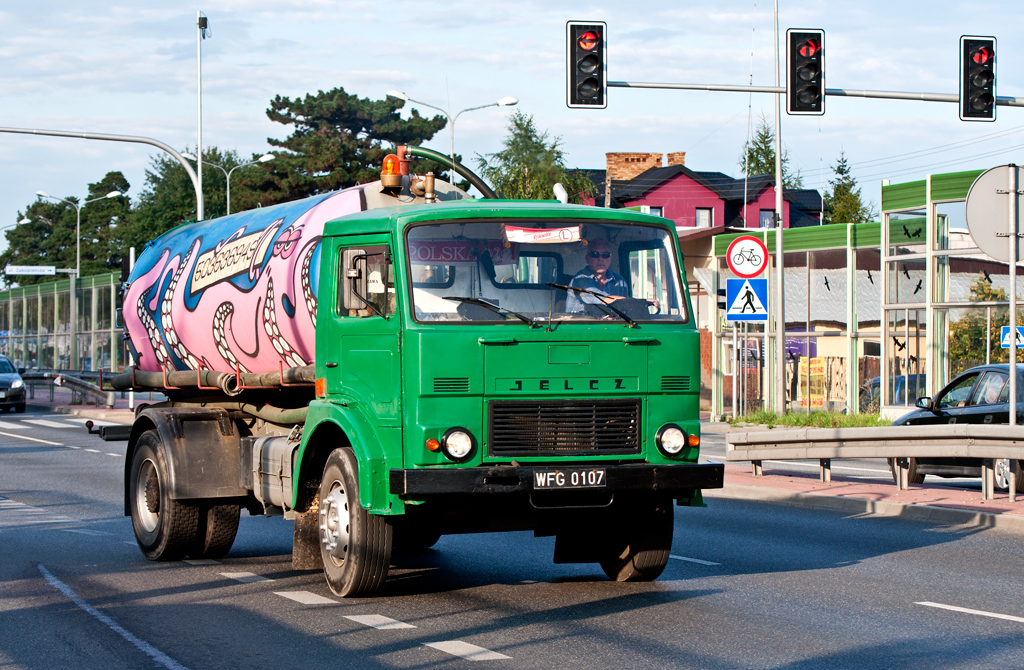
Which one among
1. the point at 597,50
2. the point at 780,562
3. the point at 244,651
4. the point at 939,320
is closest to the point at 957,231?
the point at 939,320

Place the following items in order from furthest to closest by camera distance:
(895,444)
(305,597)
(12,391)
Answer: (12,391) < (895,444) < (305,597)

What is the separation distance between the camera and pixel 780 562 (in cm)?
1031

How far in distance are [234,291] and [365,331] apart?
8.42 feet

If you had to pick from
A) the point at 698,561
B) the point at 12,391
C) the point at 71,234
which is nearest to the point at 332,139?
the point at 12,391

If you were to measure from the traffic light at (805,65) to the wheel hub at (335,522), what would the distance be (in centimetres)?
1248

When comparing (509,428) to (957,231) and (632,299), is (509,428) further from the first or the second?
(957,231)

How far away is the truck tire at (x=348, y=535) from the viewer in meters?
8.31

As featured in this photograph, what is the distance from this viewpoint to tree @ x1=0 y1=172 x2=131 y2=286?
369 feet

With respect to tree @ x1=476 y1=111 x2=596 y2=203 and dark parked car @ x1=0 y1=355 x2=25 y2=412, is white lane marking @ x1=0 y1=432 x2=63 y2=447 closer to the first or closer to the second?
dark parked car @ x1=0 y1=355 x2=25 y2=412

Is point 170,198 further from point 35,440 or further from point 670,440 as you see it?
point 670,440

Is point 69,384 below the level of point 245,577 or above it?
above

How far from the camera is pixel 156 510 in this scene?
11.1 m

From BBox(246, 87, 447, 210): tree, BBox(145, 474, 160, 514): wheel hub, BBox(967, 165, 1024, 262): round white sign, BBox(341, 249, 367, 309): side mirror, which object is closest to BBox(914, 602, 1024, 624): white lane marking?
BBox(341, 249, 367, 309): side mirror

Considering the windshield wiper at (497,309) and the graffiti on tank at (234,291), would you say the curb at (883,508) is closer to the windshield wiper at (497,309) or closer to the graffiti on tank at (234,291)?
the windshield wiper at (497,309)
